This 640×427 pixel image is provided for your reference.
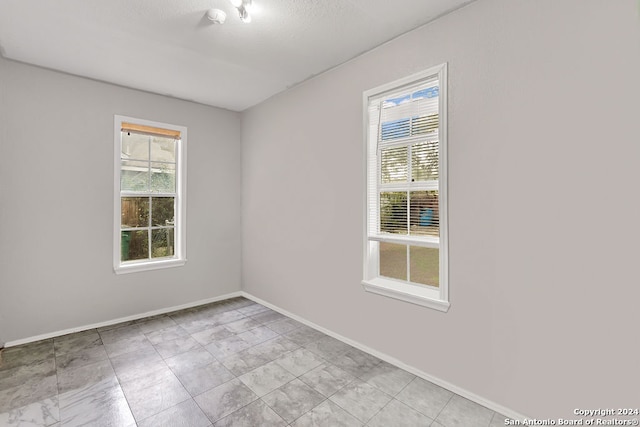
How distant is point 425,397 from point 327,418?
0.70 meters

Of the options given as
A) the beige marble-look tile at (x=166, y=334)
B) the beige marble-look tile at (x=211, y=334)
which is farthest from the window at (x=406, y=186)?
the beige marble-look tile at (x=166, y=334)

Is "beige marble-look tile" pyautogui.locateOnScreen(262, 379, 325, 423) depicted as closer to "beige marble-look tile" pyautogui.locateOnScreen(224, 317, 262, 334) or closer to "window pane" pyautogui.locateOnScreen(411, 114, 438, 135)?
"beige marble-look tile" pyautogui.locateOnScreen(224, 317, 262, 334)

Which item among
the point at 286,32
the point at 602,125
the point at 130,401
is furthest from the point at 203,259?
the point at 602,125

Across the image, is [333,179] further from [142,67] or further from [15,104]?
[15,104]

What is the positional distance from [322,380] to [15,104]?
373cm

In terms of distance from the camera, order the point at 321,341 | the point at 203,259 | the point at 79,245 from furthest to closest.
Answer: the point at 203,259, the point at 79,245, the point at 321,341

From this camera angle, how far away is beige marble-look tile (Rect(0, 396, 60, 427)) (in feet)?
5.98

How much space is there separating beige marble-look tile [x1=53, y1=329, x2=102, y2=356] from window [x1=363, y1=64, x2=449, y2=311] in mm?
2700

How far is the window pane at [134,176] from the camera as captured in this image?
138 inches

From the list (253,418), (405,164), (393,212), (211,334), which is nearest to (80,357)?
(211,334)

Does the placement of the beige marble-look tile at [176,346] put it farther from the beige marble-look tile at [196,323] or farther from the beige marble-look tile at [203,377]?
the beige marble-look tile at [203,377]

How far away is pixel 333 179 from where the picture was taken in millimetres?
2973


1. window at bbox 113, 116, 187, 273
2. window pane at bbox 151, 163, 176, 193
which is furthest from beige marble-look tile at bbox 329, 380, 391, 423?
window pane at bbox 151, 163, 176, 193

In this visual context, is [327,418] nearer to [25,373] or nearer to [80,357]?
[80,357]
